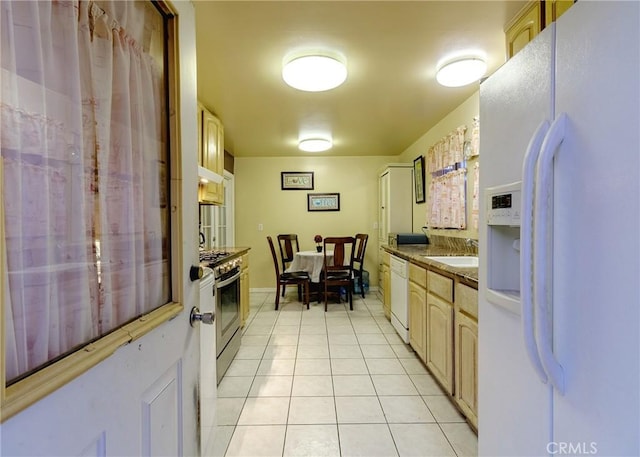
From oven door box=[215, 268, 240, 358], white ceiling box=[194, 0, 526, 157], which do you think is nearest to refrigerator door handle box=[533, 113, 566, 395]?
white ceiling box=[194, 0, 526, 157]

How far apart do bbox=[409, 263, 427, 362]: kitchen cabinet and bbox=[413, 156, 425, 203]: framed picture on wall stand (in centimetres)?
161

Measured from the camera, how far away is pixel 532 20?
1.05 meters

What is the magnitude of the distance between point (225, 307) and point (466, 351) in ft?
5.50

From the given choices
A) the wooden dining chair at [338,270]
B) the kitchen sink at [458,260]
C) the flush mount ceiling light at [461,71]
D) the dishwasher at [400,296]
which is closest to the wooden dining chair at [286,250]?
the wooden dining chair at [338,270]

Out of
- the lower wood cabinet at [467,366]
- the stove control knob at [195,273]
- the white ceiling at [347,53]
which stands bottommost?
the lower wood cabinet at [467,366]

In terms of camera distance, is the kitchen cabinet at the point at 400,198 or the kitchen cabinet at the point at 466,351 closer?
the kitchen cabinet at the point at 466,351

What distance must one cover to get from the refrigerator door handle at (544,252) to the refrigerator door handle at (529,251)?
0.05ft

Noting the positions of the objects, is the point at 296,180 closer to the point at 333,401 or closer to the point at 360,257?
the point at 360,257

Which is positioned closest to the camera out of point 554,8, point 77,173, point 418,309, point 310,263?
point 77,173

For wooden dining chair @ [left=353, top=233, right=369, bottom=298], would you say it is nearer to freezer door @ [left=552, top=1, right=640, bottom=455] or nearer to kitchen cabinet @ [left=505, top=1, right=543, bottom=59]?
kitchen cabinet @ [left=505, top=1, right=543, bottom=59]

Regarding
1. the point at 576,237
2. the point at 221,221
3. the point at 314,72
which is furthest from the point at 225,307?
the point at 221,221

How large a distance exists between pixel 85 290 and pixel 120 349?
0.15 m

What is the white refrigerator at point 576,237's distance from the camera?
→ 57 centimetres

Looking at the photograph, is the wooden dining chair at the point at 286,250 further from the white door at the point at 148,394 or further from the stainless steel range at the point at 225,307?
the white door at the point at 148,394
